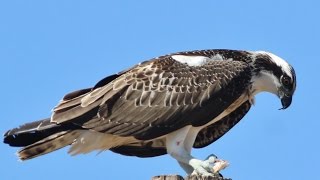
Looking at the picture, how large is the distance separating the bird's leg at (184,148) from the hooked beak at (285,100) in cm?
117

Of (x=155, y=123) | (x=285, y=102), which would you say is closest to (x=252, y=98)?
(x=285, y=102)

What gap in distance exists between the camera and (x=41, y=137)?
10242 millimetres

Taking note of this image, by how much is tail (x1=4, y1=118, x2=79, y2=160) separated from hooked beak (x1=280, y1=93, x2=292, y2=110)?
2.48 metres

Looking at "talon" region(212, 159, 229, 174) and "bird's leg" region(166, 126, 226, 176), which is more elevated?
"bird's leg" region(166, 126, 226, 176)

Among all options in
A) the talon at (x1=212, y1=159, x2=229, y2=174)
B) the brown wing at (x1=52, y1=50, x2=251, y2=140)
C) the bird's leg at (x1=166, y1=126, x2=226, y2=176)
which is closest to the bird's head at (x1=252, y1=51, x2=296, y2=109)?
the brown wing at (x1=52, y1=50, x2=251, y2=140)

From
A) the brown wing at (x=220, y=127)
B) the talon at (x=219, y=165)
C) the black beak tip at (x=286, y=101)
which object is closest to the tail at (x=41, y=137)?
the brown wing at (x=220, y=127)

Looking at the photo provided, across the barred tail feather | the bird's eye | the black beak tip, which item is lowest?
the barred tail feather

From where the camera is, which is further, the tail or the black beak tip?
the black beak tip

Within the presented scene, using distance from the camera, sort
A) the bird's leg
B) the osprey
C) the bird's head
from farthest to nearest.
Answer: the bird's head < the osprey < the bird's leg

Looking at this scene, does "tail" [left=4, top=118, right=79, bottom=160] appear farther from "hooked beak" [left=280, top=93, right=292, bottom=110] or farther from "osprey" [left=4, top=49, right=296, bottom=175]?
"hooked beak" [left=280, top=93, right=292, bottom=110]

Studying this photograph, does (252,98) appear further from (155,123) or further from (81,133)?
(81,133)

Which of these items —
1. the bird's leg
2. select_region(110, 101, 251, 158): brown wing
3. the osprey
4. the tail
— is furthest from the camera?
select_region(110, 101, 251, 158): brown wing

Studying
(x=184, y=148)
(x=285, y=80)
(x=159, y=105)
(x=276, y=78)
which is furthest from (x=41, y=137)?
(x=285, y=80)

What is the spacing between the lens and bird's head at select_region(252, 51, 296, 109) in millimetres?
10867
